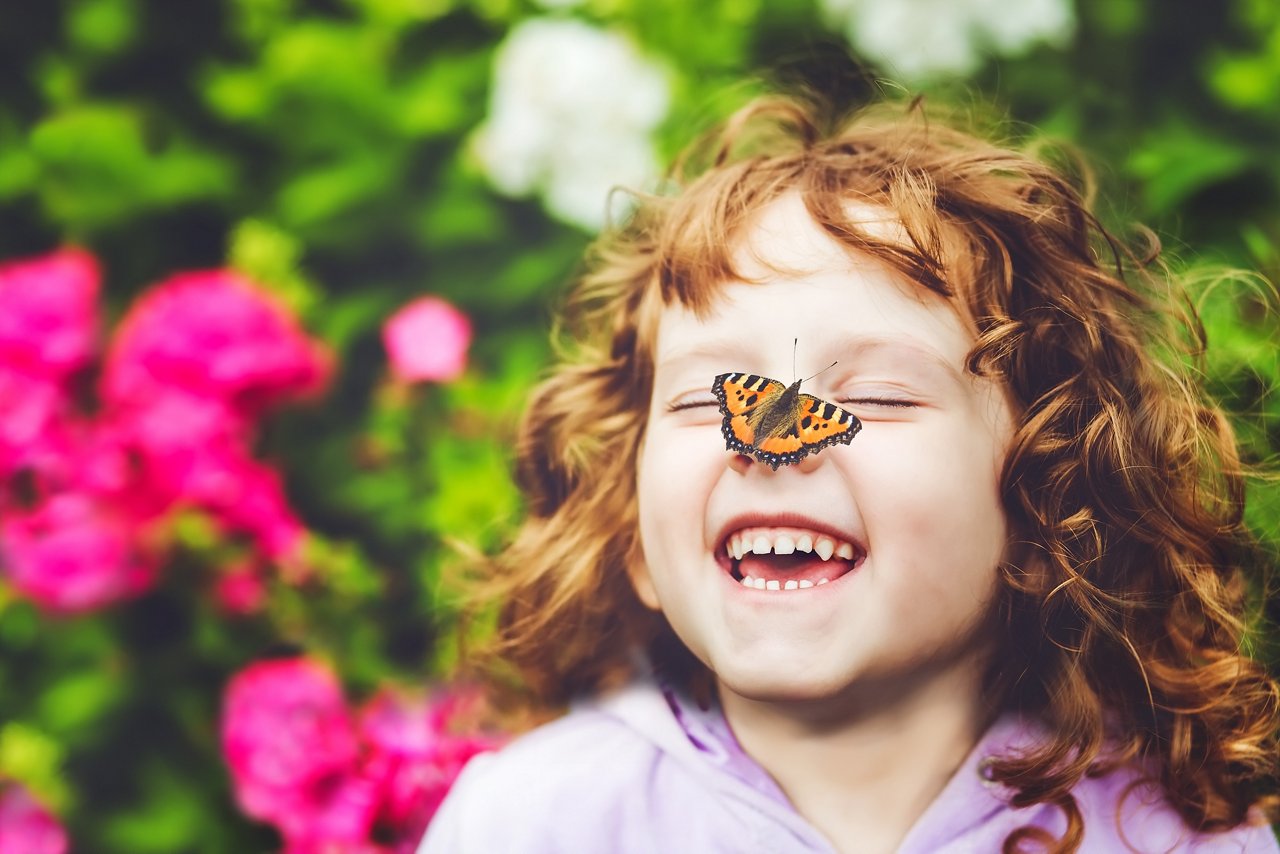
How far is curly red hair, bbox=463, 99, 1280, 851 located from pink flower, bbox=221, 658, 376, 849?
737 mm

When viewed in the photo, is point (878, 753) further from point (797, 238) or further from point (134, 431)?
point (134, 431)

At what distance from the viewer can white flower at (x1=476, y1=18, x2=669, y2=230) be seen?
1872mm

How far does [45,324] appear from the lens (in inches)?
70.7

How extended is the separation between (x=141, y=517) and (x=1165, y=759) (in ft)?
4.98

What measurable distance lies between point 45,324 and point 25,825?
2.74 feet

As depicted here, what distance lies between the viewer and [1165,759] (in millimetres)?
1114

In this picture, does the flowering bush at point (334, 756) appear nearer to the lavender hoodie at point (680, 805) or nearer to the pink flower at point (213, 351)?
the lavender hoodie at point (680, 805)

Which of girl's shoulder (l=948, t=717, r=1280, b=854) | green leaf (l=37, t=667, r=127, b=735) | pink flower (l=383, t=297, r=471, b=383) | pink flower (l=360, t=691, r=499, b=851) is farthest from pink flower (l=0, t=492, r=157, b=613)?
girl's shoulder (l=948, t=717, r=1280, b=854)

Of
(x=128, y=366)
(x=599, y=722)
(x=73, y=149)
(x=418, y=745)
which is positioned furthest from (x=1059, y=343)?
(x=73, y=149)

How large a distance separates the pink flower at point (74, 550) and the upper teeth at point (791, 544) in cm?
123

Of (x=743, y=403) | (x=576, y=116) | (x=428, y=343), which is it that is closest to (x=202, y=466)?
(x=428, y=343)

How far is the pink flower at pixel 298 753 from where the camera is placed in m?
1.50

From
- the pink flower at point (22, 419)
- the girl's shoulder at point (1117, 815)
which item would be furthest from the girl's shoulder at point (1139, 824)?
the pink flower at point (22, 419)

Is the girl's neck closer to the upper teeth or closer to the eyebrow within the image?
the upper teeth
